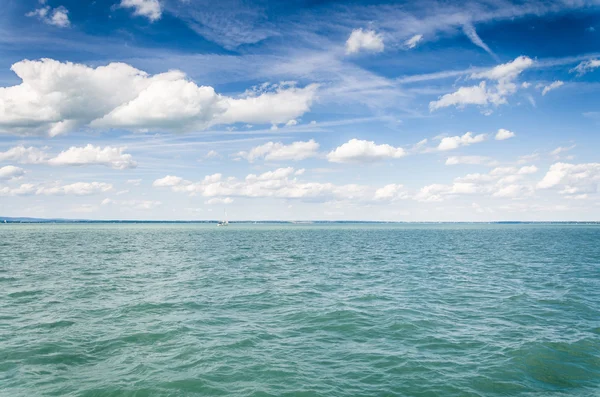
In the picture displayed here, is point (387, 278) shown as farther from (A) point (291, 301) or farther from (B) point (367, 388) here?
(B) point (367, 388)

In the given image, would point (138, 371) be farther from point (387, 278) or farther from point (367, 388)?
point (387, 278)

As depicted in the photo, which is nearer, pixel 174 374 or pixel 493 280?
pixel 174 374

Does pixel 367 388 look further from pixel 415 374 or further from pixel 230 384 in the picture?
pixel 230 384

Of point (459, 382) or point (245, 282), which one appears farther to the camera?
point (245, 282)

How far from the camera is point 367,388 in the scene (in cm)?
1380

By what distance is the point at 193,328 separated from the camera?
68.1 feet

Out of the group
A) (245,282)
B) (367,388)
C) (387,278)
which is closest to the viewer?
(367,388)

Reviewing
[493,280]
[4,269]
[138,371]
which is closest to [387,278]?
[493,280]

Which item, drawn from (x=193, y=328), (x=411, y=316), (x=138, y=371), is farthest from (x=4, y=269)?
(x=411, y=316)

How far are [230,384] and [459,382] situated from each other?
28.4ft

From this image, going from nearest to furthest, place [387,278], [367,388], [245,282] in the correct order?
[367,388] < [245,282] < [387,278]

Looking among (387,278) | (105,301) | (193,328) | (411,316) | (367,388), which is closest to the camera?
(367,388)

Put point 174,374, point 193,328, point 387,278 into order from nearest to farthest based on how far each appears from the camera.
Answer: point 174,374
point 193,328
point 387,278

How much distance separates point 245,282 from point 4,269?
2980 cm
